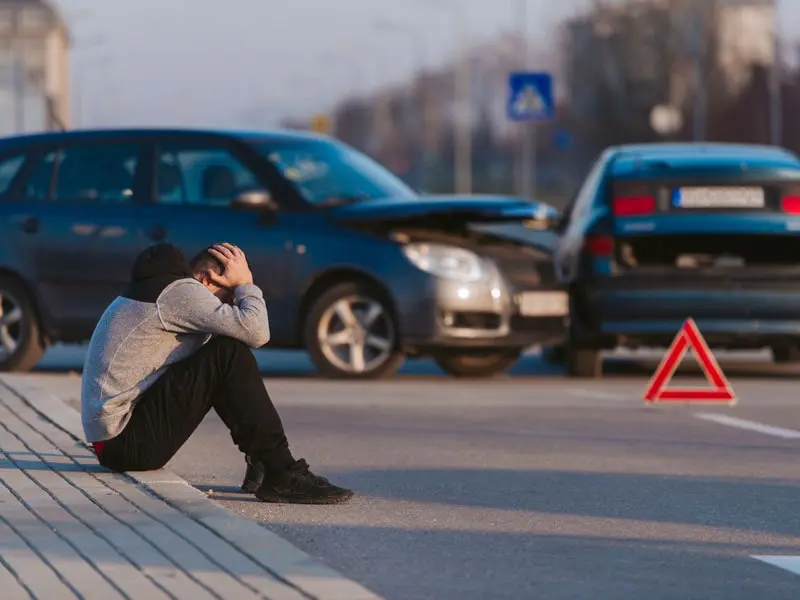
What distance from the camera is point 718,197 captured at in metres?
15.0

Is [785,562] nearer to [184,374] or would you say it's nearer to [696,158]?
[184,374]

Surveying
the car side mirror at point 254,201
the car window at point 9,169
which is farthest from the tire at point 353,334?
the car window at point 9,169

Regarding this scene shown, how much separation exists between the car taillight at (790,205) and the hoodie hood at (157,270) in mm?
7109

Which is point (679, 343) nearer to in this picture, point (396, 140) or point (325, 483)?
point (325, 483)

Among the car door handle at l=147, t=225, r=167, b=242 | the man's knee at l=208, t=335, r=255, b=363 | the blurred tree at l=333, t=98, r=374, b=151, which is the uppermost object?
the man's knee at l=208, t=335, r=255, b=363

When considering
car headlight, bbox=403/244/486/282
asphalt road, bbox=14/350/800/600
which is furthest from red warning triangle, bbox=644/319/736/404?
car headlight, bbox=403/244/486/282

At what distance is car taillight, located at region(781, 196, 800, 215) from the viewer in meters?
15.0

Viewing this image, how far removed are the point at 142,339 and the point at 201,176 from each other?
6780mm

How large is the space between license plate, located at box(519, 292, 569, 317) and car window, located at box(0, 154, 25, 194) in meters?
3.82

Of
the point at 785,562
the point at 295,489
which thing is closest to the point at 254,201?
the point at 295,489

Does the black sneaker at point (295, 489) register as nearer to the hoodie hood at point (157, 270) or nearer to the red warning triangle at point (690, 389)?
the hoodie hood at point (157, 270)

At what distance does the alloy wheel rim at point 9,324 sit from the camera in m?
15.6

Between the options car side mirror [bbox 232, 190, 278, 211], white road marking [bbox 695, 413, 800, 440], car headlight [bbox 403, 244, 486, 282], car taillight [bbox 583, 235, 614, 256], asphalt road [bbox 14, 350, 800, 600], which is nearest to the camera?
asphalt road [bbox 14, 350, 800, 600]

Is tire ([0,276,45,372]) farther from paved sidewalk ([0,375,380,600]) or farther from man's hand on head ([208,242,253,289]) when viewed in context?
man's hand on head ([208,242,253,289])
